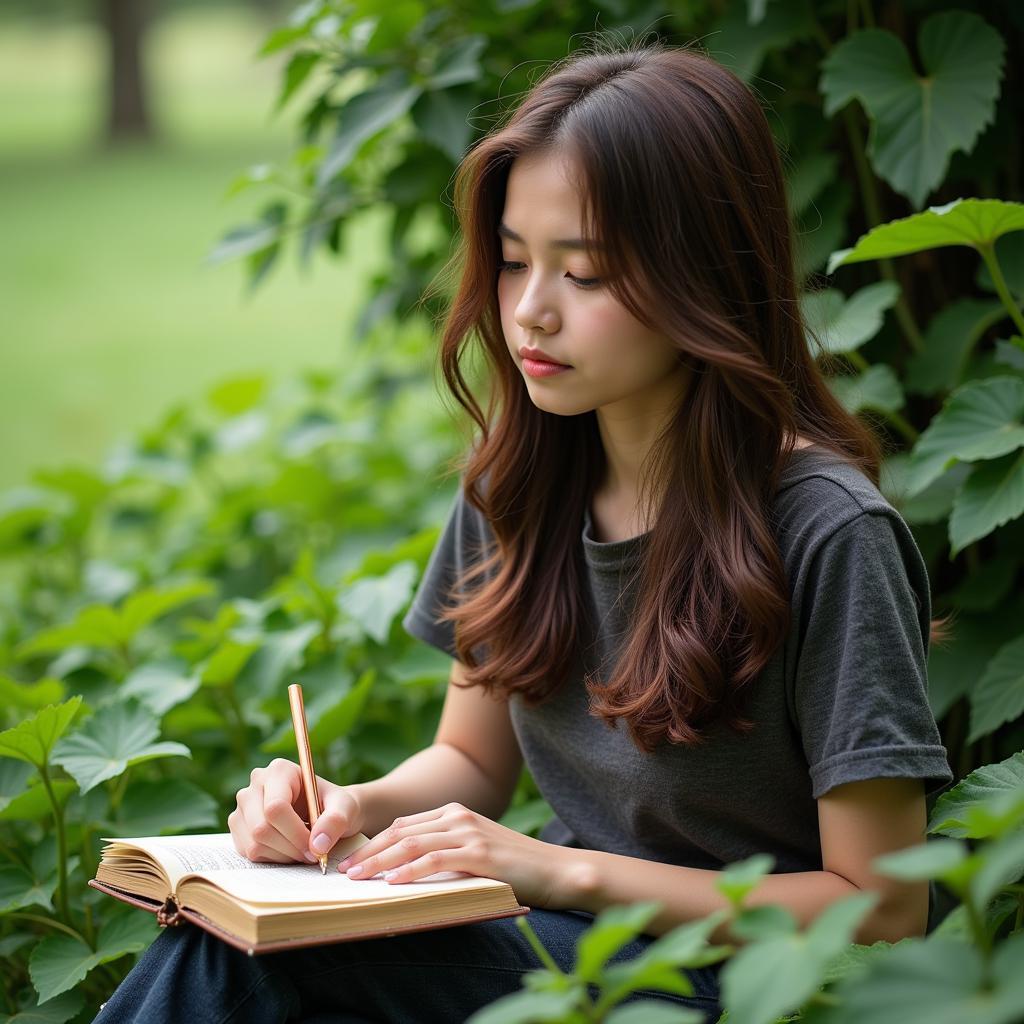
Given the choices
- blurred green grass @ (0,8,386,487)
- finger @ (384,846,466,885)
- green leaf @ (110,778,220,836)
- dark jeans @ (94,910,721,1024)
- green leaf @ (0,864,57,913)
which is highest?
finger @ (384,846,466,885)

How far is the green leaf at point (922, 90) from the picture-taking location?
1.73 meters

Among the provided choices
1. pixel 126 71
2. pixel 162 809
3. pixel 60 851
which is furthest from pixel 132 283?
pixel 60 851

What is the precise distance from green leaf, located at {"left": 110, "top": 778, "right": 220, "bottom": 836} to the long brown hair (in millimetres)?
449

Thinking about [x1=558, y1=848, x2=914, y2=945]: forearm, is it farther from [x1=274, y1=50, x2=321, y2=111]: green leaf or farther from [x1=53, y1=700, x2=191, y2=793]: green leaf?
[x1=274, y1=50, x2=321, y2=111]: green leaf

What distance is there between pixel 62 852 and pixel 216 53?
1722 centimetres

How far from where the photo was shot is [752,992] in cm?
77

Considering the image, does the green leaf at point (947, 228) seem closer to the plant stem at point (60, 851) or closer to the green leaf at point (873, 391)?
the green leaf at point (873, 391)

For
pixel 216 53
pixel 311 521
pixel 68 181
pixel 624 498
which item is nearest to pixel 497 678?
pixel 624 498

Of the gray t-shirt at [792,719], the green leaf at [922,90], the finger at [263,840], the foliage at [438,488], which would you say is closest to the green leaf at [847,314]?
the foliage at [438,488]

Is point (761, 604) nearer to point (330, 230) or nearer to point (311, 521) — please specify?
point (330, 230)

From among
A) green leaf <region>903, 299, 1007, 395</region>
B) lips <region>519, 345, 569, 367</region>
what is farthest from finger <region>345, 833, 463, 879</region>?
green leaf <region>903, 299, 1007, 395</region>

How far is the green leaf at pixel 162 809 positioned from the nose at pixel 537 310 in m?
0.76

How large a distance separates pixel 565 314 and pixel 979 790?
60cm

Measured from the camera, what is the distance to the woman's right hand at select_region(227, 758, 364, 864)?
130 cm
